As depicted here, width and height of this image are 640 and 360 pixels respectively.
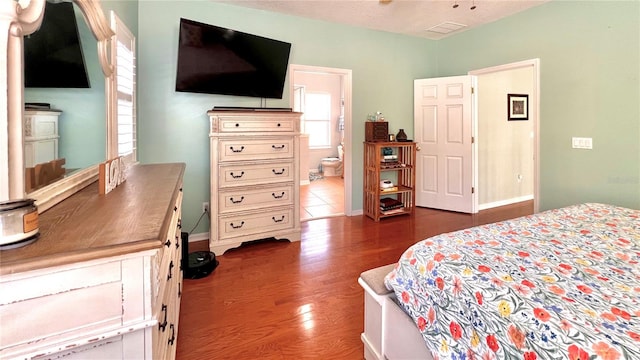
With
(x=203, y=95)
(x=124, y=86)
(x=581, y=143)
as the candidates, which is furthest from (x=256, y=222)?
(x=581, y=143)

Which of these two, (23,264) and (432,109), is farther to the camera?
(432,109)

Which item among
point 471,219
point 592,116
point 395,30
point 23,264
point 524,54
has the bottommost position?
point 471,219

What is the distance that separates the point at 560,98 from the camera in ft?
11.1

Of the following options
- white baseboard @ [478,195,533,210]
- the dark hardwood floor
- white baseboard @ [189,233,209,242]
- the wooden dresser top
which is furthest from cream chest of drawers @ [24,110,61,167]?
white baseboard @ [478,195,533,210]

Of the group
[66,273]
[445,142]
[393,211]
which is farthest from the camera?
[445,142]

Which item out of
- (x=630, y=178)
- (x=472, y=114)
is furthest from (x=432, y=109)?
(x=630, y=178)

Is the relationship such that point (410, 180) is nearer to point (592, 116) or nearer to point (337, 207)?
point (337, 207)

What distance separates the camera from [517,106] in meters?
4.96

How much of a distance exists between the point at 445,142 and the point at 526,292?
3945mm

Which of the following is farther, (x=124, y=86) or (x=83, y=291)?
(x=124, y=86)

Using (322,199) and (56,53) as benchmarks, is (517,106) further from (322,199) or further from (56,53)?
(56,53)

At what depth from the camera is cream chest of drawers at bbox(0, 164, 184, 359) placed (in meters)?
0.67

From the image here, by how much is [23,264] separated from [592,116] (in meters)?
4.33

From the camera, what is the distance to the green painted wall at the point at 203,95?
10.2 feet
